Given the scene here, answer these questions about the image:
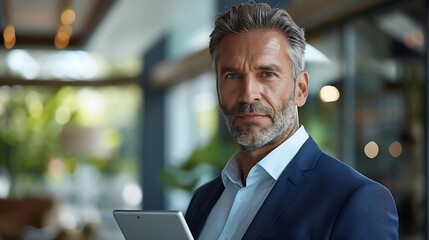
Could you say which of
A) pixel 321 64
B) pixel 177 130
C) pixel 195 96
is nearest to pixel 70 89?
pixel 177 130

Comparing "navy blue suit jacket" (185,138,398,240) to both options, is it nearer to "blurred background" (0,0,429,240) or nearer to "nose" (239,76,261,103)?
"nose" (239,76,261,103)

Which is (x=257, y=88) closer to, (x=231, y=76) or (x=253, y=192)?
(x=231, y=76)

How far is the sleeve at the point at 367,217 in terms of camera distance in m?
1.53

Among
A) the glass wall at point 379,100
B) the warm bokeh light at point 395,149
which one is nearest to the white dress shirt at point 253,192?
the glass wall at point 379,100

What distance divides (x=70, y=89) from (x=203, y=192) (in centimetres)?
1464

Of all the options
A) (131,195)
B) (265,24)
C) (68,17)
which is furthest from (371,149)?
(131,195)

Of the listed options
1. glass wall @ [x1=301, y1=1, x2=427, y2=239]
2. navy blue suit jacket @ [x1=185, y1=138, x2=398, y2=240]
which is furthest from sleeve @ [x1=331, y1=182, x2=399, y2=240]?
glass wall @ [x1=301, y1=1, x2=427, y2=239]

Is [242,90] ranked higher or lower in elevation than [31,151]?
higher

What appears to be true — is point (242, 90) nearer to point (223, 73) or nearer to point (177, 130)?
point (223, 73)

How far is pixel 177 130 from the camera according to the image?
523 inches

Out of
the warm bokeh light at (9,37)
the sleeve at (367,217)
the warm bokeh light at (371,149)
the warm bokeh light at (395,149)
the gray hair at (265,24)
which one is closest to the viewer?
the sleeve at (367,217)

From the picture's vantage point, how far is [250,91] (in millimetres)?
1709

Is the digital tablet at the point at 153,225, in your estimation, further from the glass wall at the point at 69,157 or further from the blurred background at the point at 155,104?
the glass wall at the point at 69,157

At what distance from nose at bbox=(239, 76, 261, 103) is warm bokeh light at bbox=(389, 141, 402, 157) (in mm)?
4339
